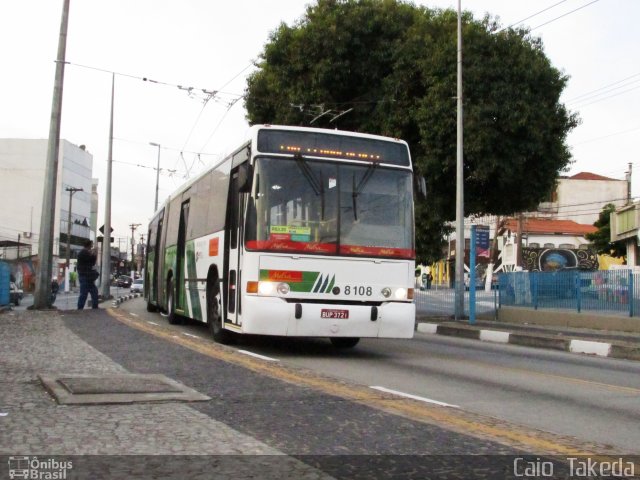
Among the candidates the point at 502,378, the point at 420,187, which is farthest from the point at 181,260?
the point at 502,378

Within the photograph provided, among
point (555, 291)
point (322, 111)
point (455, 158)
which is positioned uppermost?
point (322, 111)

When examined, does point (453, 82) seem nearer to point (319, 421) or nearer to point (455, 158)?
point (455, 158)

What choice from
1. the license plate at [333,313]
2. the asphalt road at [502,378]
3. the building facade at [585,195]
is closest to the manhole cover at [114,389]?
the asphalt road at [502,378]

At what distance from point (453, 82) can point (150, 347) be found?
14.5 m

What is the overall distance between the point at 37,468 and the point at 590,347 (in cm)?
1238

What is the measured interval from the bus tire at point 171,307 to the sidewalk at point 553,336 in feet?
22.9

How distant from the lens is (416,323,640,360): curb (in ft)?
43.9

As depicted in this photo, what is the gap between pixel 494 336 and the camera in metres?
16.6

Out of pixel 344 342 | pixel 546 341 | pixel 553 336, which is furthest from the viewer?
pixel 553 336

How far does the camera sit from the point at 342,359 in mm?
10359

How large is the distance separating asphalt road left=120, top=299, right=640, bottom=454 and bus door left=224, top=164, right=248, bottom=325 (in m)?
0.74

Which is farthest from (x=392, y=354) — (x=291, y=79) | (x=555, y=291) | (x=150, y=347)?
(x=291, y=79)

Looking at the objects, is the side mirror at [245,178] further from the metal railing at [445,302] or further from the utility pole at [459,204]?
the metal railing at [445,302]

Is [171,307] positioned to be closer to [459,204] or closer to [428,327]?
[428,327]
